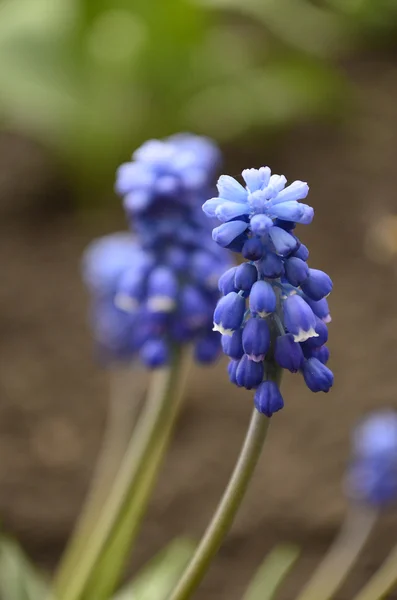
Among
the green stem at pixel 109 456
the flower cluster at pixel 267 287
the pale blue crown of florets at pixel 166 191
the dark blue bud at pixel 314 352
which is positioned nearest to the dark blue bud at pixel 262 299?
the flower cluster at pixel 267 287

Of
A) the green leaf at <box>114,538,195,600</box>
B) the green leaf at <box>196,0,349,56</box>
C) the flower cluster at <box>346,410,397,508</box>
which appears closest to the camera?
the green leaf at <box>114,538,195,600</box>

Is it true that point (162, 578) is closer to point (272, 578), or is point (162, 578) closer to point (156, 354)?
point (272, 578)

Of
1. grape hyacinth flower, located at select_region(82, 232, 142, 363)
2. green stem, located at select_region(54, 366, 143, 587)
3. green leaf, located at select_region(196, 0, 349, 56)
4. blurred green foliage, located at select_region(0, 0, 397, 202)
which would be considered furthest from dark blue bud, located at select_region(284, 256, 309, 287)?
green leaf, located at select_region(196, 0, 349, 56)

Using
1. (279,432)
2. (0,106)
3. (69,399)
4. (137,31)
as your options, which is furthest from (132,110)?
(279,432)

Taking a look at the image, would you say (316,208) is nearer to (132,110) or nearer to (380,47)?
(132,110)

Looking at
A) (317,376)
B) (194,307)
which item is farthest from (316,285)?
(194,307)

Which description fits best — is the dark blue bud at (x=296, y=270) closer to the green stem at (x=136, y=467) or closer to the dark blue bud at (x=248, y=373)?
the dark blue bud at (x=248, y=373)

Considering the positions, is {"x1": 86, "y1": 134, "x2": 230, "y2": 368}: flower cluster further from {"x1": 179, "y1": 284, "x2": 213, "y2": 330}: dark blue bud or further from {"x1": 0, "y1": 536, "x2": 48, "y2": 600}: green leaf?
{"x1": 0, "y1": 536, "x2": 48, "y2": 600}: green leaf

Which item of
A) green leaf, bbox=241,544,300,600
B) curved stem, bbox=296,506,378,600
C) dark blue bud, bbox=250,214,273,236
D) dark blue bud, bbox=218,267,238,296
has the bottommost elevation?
green leaf, bbox=241,544,300,600
